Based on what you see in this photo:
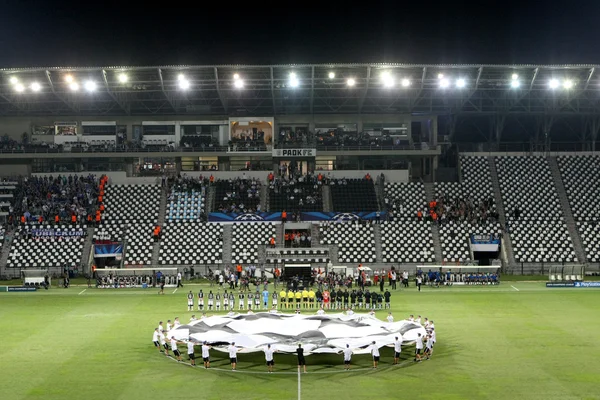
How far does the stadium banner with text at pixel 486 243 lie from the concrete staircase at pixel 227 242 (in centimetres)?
2102

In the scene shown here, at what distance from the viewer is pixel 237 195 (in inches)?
2874

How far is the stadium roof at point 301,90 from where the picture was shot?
67500mm

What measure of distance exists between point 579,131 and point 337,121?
85.0 ft

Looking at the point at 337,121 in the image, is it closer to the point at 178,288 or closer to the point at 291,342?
the point at 178,288

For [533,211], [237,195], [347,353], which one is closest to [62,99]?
[237,195]

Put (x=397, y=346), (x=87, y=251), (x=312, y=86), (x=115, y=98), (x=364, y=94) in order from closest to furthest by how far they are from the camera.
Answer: (x=397, y=346) → (x=87, y=251) → (x=312, y=86) → (x=364, y=94) → (x=115, y=98)

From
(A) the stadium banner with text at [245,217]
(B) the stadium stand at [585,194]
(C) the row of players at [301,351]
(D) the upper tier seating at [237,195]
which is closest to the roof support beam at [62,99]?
(D) the upper tier seating at [237,195]

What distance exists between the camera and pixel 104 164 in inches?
3024

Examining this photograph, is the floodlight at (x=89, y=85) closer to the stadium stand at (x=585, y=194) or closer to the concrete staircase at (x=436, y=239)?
the concrete staircase at (x=436, y=239)

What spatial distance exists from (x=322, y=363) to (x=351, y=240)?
36231 millimetres

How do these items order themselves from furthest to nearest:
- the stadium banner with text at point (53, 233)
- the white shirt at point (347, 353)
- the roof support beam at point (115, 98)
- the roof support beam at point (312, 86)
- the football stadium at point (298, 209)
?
the roof support beam at point (115, 98)
the roof support beam at point (312, 86)
the stadium banner with text at point (53, 233)
the football stadium at point (298, 209)
the white shirt at point (347, 353)

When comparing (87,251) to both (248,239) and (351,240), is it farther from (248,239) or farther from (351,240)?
(351,240)

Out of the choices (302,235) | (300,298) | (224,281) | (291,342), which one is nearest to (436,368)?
(291,342)

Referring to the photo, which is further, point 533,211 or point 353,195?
point 353,195
